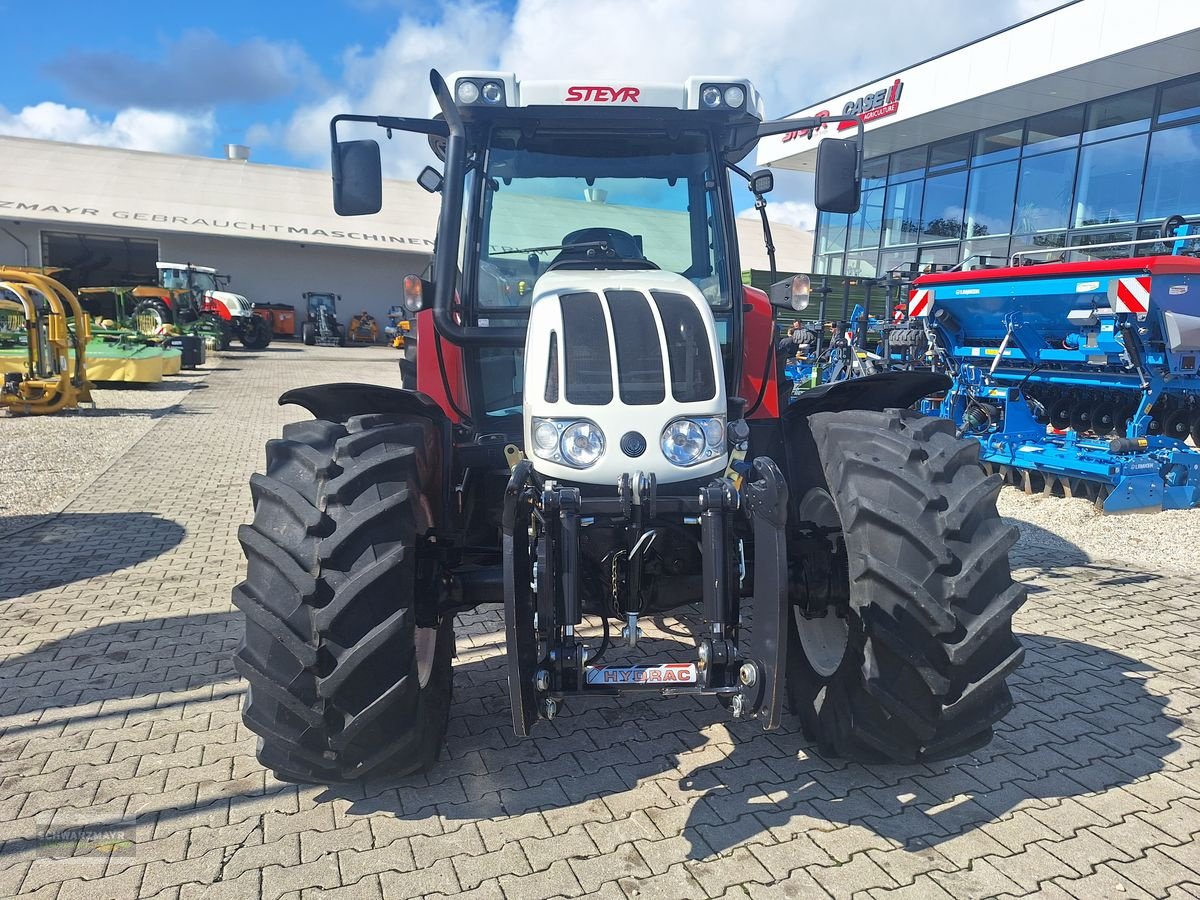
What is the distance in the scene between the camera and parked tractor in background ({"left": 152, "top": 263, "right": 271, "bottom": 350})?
2434 cm

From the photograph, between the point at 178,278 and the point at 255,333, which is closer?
the point at 178,278

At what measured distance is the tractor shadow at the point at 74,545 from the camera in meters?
5.25

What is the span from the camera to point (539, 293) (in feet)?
10.7

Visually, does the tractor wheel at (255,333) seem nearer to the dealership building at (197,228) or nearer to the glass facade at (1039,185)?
the dealership building at (197,228)

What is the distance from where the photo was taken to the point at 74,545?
5.95m

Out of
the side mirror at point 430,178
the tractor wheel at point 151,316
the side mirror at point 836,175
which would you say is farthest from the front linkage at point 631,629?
the tractor wheel at point 151,316

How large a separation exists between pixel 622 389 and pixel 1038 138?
15.2 meters

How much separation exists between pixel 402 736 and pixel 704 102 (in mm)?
2629

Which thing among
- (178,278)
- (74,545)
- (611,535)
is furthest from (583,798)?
(178,278)

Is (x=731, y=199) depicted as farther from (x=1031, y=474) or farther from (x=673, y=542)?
(x=1031, y=474)

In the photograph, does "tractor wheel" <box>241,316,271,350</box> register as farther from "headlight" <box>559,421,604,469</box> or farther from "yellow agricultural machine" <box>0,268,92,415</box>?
"headlight" <box>559,421,604,469</box>

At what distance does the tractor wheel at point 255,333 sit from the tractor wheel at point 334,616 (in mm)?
26571

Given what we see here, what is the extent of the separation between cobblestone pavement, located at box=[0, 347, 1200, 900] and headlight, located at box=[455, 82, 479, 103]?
94.1 inches

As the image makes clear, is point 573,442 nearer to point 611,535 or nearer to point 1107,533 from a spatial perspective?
point 611,535
